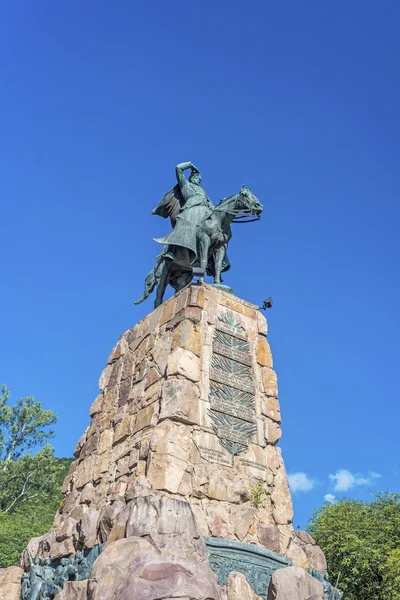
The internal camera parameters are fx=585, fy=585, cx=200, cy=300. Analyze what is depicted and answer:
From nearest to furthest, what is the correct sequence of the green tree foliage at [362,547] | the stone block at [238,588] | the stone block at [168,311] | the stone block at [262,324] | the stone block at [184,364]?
the stone block at [238,588] < the stone block at [184,364] < the stone block at [168,311] < the stone block at [262,324] < the green tree foliage at [362,547]

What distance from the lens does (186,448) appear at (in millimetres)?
7094

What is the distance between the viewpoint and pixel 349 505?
74.8 feet

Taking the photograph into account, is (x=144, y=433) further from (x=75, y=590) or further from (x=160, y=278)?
(x=160, y=278)

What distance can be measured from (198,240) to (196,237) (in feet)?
0.21

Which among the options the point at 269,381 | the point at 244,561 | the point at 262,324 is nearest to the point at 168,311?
the point at 262,324

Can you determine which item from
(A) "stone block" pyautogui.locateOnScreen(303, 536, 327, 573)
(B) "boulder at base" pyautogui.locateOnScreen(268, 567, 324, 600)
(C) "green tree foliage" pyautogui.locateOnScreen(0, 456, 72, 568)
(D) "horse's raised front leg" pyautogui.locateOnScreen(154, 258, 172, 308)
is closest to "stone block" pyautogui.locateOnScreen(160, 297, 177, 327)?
(D) "horse's raised front leg" pyautogui.locateOnScreen(154, 258, 172, 308)

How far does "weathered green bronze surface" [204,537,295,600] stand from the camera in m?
6.38

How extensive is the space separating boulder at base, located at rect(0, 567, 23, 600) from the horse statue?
15.2ft

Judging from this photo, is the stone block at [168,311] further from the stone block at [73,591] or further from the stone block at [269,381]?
the stone block at [73,591]

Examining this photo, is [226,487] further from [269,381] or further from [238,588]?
[269,381]

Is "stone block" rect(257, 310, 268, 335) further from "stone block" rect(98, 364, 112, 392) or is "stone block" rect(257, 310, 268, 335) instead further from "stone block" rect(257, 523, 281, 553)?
"stone block" rect(257, 523, 281, 553)

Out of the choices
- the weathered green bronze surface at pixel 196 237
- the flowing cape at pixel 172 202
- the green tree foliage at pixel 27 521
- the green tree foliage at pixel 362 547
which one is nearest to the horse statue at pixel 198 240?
the weathered green bronze surface at pixel 196 237

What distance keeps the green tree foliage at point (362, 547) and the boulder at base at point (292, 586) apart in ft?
40.6

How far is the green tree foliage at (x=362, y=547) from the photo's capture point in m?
17.9
